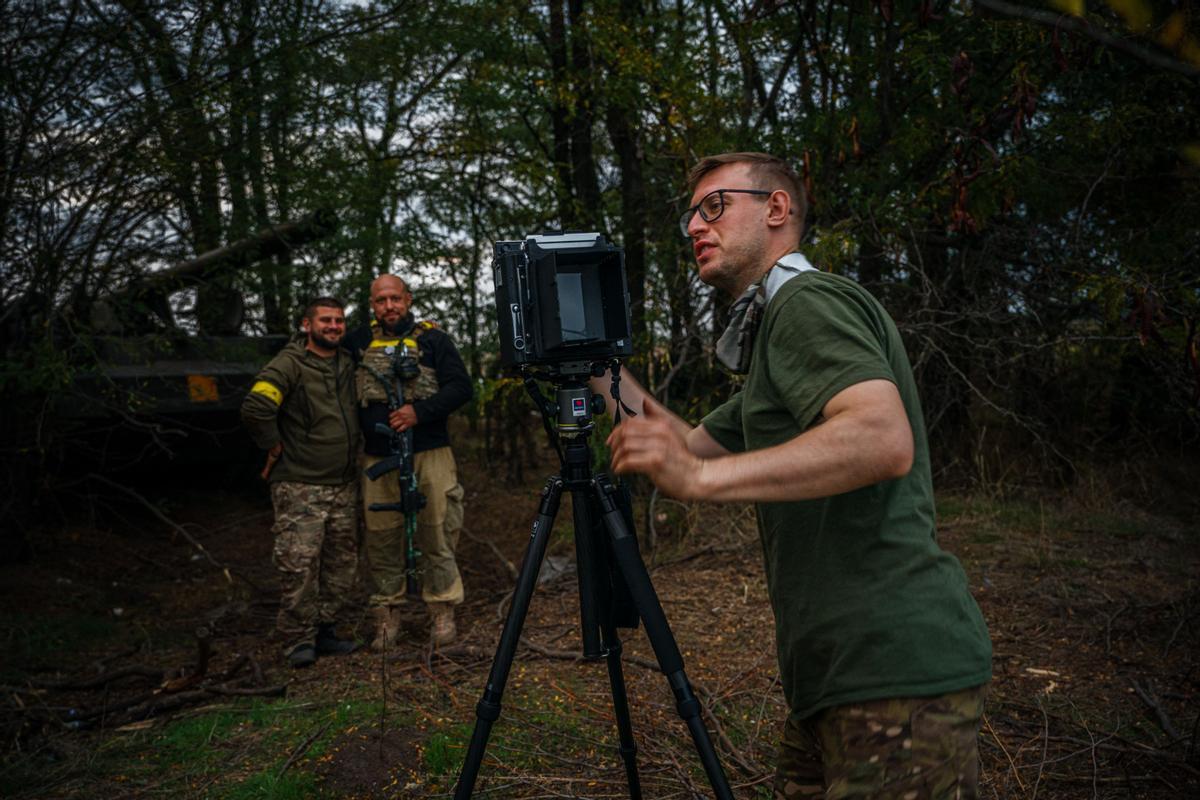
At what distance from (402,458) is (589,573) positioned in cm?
277

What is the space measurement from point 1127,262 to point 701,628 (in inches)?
147

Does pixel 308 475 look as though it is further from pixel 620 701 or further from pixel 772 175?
pixel 772 175

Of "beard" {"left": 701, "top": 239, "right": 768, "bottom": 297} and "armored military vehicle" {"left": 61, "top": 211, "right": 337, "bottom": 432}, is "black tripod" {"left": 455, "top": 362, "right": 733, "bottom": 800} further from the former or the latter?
"armored military vehicle" {"left": 61, "top": 211, "right": 337, "bottom": 432}

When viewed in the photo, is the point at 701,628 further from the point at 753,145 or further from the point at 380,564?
the point at 753,145

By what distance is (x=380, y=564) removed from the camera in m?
5.34

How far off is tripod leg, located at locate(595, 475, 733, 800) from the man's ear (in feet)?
2.71

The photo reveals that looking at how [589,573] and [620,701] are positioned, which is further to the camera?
[620,701]

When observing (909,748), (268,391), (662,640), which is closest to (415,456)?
(268,391)

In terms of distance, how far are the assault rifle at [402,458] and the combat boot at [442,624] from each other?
30 centimetres

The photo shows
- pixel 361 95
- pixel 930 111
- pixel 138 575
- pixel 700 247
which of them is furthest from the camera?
pixel 361 95

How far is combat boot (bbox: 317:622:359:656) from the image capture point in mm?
5258

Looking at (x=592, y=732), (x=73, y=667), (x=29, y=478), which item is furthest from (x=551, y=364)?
(x=29, y=478)

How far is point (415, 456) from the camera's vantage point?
5359 millimetres

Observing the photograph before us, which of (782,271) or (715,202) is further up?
(715,202)
